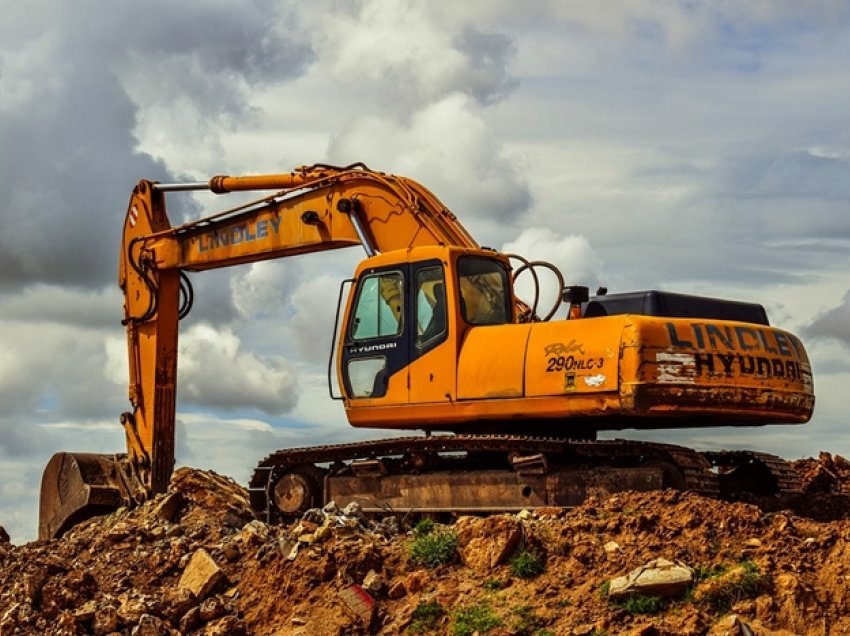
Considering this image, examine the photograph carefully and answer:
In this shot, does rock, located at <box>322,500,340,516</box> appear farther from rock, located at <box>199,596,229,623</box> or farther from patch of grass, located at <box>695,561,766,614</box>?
patch of grass, located at <box>695,561,766,614</box>

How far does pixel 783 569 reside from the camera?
11234 millimetres

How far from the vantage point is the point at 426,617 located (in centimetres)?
1138

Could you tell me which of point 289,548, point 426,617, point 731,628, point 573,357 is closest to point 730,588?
point 731,628

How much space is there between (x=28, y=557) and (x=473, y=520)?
5933 mm

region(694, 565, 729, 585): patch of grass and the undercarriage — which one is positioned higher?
the undercarriage

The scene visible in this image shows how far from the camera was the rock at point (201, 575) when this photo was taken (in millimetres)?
12859

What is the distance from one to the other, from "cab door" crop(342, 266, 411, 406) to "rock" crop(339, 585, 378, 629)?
119 inches

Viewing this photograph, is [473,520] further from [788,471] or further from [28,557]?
[28,557]

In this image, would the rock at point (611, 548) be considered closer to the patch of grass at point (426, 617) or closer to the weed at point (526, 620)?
the weed at point (526, 620)

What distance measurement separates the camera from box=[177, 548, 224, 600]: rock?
42.2 feet

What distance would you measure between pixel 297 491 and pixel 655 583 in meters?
5.61

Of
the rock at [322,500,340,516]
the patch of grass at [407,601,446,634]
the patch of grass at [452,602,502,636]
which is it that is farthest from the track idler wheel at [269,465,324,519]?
the patch of grass at [452,602,502,636]

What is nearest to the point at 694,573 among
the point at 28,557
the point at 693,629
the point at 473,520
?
the point at 693,629

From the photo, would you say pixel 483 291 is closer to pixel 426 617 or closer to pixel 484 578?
pixel 484 578
